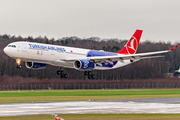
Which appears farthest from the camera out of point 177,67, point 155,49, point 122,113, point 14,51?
point 155,49

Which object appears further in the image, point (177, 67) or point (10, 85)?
point (177, 67)

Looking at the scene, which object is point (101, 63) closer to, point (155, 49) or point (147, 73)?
point (147, 73)

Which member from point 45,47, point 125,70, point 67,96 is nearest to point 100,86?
point 125,70

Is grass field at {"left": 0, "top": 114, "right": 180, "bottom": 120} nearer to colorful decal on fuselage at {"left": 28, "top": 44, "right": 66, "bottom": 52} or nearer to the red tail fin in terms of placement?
colorful decal on fuselage at {"left": 28, "top": 44, "right": 66, "bottom": 52}

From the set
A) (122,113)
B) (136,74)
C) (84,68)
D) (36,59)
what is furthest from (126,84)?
(122,113)

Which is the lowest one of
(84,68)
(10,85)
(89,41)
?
(10,85)

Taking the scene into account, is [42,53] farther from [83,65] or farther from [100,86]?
[100,86]

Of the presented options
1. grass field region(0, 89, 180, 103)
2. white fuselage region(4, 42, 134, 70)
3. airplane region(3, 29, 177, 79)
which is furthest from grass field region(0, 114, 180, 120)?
grass field region(0, 89, 180, 103)

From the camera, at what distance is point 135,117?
3528 centimetres

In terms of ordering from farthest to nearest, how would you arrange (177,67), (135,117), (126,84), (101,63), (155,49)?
1. (155,49)
2. (177,67)
3. (126,84)
4. (101,63)
5. (135,117)

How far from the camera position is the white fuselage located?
5481cm

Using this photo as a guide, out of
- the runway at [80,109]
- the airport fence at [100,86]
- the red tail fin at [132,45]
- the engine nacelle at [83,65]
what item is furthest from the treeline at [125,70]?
the runway at [80,109]

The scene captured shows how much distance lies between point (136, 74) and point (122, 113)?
79.0 metres

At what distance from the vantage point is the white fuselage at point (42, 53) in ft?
180
